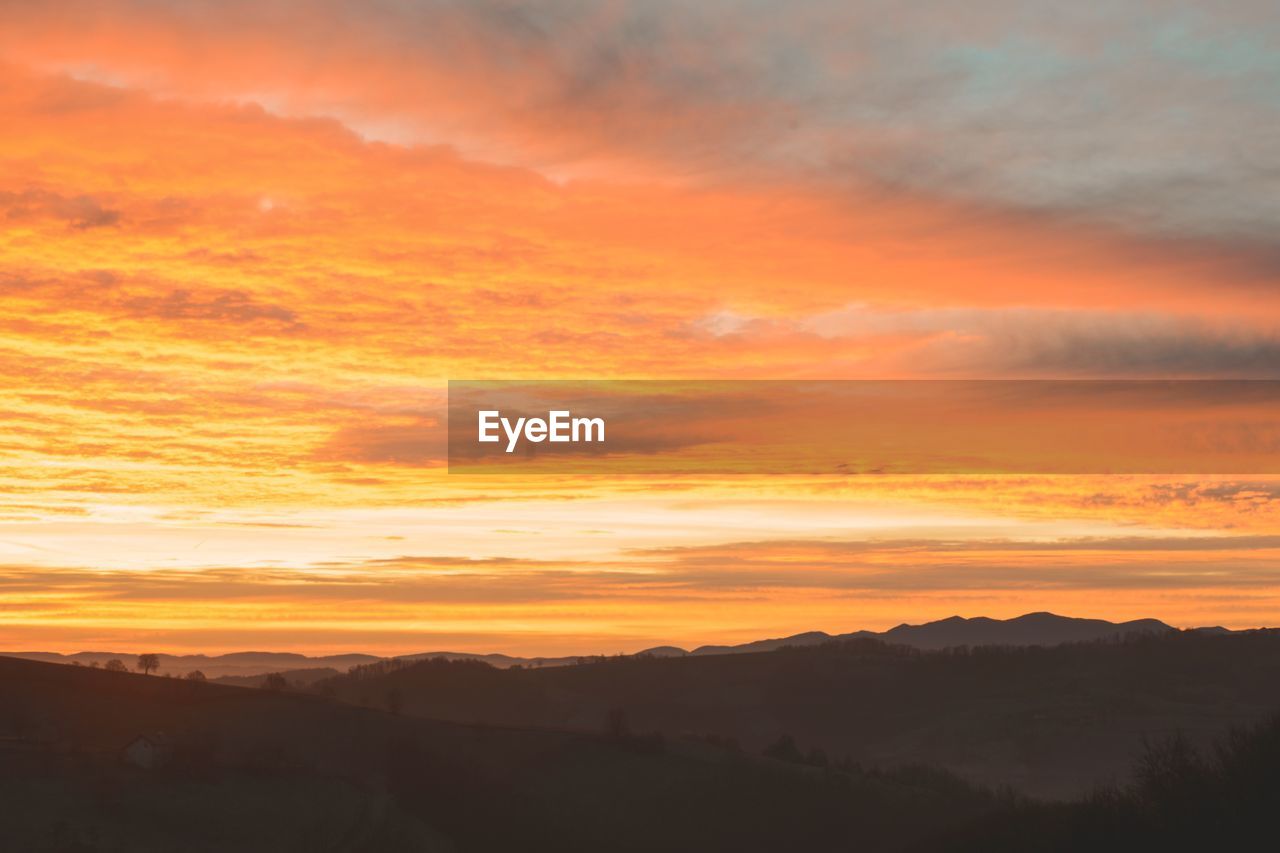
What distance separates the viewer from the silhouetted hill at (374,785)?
94250 mm

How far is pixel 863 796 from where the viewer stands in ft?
416

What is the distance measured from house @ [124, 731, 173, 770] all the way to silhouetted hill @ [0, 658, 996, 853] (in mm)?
1196

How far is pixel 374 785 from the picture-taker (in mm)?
112875

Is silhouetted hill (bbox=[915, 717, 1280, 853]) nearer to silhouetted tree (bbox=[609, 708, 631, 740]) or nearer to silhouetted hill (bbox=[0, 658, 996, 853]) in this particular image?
silhouetted hill (bbox=[0, 658, 996, 853])

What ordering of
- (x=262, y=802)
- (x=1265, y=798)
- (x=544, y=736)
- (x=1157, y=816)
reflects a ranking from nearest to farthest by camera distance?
(x=1265, y=798) → (x=1157, y=816) → (x=262, y=802) → (x=544, y=736)

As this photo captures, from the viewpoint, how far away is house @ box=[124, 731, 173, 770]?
104 metres

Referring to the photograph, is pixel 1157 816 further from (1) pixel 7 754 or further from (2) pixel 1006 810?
(1) pixel 7 754

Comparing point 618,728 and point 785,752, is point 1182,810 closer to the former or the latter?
point 618,728

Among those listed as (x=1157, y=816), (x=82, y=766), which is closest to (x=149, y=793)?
(x=82, y=766)

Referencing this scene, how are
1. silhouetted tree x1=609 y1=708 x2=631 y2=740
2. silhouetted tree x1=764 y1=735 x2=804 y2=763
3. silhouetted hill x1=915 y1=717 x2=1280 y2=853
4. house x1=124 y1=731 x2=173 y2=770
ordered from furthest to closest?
1. silhouetted tree x1=764 y1=735 x2=804 y2=763
2. silhouetted tree x1=609 y1=708 x2=631 y2=740
3. house x1=124 y1=731 x2=173 y2=770
4. silhouetted hill x1=915 y1=717 x2=1280 y2=853

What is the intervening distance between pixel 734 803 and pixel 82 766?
57.1 meters

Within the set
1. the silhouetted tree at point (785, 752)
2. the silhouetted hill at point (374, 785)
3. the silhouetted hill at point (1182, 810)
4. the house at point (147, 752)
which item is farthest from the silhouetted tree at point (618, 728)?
the silhouetted hill at point (1182, 810)

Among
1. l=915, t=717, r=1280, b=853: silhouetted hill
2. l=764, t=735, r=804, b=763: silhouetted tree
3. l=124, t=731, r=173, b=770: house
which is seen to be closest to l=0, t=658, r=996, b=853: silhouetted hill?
l=124, t=731, r=173, b=770: house

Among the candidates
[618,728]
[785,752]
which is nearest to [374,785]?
[618,728]
